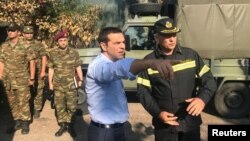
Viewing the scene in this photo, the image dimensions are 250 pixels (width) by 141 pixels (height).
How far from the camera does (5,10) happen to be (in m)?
11.0

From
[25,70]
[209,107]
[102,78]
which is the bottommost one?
[209,107]

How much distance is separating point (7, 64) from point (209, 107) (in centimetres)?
414

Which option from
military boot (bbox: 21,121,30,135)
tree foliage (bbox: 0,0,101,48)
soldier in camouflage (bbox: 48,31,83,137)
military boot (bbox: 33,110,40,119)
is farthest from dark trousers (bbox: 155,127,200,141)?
tree foliage (bbox: 0,0,101,48)

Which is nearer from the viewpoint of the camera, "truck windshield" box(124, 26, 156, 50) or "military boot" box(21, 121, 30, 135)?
"military boot" box(21, 121, 30, 135)

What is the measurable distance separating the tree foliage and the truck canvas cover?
192 inches

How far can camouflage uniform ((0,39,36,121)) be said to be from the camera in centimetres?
685

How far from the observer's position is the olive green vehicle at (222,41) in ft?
25.5

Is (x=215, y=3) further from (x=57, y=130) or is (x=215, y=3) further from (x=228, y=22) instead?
(x=57, y=130)

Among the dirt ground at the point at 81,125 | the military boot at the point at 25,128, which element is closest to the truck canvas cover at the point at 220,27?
the dirt ground at the point at 81,125

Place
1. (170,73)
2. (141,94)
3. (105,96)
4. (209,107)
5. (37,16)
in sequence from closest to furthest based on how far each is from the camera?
(170,73)
(105,96)
(141,94)
(209,107)
(37,16)

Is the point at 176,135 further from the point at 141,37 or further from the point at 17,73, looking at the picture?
the point at 141,37

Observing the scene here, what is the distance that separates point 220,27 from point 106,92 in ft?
17.4

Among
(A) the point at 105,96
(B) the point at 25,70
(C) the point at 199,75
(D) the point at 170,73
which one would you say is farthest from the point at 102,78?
(B) the point at 25,70

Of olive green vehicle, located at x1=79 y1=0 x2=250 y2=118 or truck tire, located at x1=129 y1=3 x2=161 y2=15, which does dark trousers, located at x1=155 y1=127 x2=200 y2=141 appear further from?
truck tire, located at x1=129 y1=3 x2=161 y2=15
